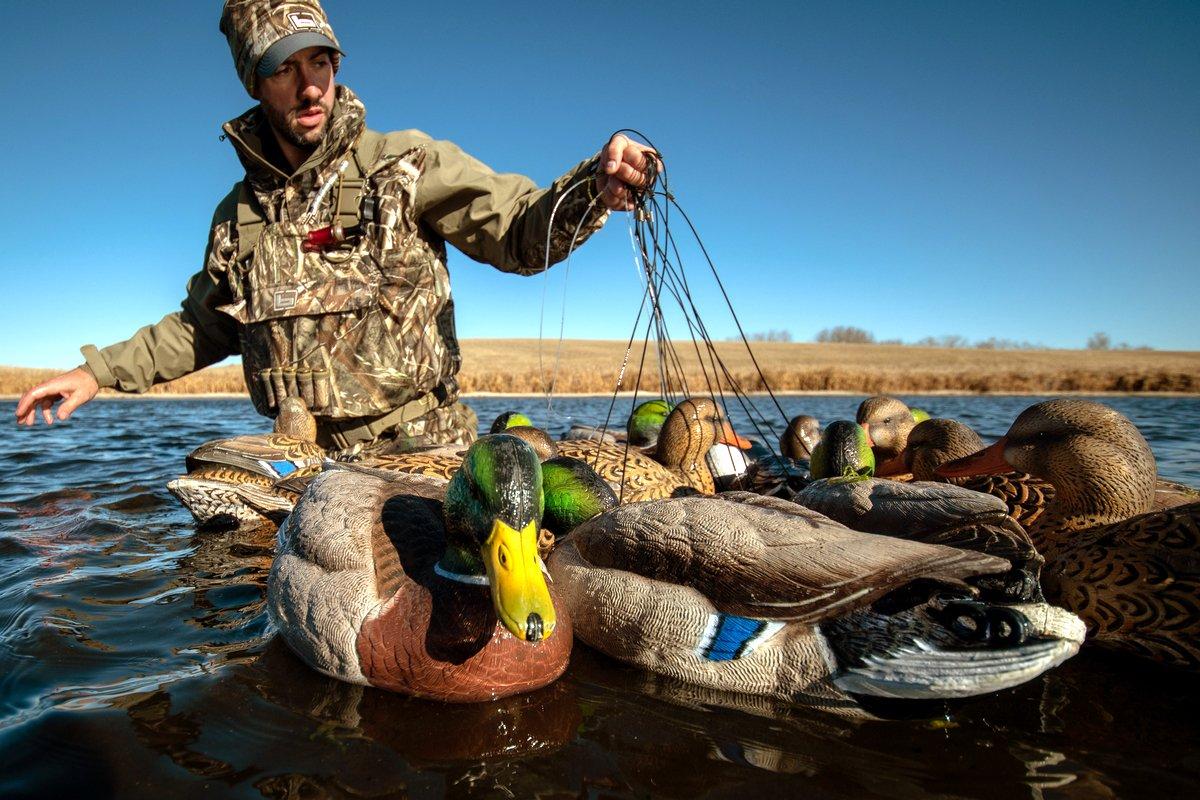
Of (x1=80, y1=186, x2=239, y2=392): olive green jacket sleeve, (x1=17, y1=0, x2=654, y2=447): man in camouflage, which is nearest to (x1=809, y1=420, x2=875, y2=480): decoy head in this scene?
(x1=17, y1=0, x2=654, y2=447): man in camouflage

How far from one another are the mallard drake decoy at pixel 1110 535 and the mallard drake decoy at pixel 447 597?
2.16m

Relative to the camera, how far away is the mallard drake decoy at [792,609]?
2141 millimetres

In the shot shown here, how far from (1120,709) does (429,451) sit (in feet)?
12.0

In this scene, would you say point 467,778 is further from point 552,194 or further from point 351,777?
point 552,194

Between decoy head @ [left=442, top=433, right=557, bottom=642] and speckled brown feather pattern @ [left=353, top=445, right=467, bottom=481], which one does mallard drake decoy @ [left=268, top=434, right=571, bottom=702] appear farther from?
speckled brown feather pattern @ [left=353, top=445, right=467, bottom=481]

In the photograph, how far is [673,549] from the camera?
2623mm

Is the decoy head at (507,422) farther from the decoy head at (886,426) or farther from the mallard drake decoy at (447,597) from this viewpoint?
the decoy head at (886,426)

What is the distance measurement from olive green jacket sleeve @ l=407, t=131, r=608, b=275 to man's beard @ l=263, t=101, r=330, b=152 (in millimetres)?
672

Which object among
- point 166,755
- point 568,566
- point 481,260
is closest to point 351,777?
point 166,755

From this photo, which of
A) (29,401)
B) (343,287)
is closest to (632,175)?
(343,287)

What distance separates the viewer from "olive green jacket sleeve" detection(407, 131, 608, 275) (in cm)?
445

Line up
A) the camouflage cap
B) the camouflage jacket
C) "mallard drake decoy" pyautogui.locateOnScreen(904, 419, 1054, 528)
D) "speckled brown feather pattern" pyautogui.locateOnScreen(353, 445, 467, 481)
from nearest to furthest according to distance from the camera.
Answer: "mallard drake decoy" pyautogui.locateOnScreen(904, 419, 1054, 528) → "speckled brown feather pattern" pyautogui.locateOnScreen(353, 445, 467, 481) → the camouflage cap → the camouflage jacket

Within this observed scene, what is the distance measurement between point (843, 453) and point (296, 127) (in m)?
4.16

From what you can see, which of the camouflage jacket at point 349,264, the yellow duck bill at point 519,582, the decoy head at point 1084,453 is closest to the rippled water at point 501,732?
the yellow duck bill at point 519,582
